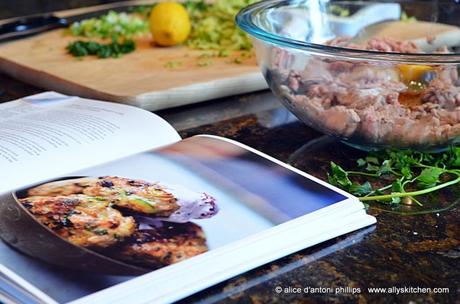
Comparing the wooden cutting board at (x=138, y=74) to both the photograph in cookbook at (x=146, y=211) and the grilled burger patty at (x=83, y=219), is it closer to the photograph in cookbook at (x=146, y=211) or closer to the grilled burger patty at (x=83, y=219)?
the photograph in cookbook at (x=146, y=211)

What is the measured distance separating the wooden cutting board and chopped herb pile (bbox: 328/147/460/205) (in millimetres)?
332

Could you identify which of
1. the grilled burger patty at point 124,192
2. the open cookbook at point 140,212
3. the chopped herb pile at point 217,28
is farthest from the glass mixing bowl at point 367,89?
the chopped herb pile at point 217,28

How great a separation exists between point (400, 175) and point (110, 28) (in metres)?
0.86

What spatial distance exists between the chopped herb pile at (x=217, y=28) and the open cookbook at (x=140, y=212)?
1.73 feet

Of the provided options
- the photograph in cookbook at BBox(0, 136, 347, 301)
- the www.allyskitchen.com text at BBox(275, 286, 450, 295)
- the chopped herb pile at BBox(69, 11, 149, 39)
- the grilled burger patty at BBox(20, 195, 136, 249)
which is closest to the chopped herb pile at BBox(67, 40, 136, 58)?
the chopped herb pile at BBox(69, 11, 149, 39)

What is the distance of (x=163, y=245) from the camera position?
61cm

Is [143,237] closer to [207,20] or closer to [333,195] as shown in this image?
[333,195]

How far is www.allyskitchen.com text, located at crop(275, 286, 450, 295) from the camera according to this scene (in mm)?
606

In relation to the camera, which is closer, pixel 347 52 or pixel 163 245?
pixel 163 245

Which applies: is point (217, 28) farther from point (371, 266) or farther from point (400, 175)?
point (371, 266)

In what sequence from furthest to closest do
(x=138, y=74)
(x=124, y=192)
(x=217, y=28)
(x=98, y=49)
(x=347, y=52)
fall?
1. (x=217, y=28)
2. (x=98, y=49)
3. (x=138, y=74)
4. (x=347, y=52)
5. (x=124, y=192)

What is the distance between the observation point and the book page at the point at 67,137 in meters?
0.78

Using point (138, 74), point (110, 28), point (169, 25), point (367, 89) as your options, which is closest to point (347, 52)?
point (367, 89)

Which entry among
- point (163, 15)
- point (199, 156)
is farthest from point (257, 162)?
point (163, 15)
